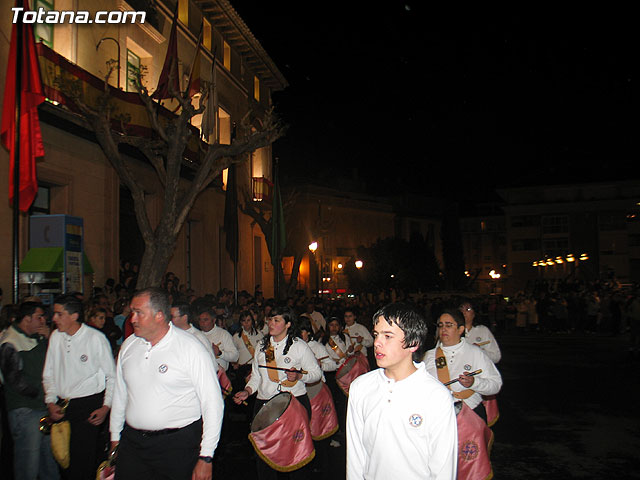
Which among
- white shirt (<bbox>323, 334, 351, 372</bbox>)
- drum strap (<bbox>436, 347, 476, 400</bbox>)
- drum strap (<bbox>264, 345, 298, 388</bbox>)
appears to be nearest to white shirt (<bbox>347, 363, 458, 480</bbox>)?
drum strap (<bbox>436, 347, 476, 400</bbox>)

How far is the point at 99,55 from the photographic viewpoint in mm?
16406

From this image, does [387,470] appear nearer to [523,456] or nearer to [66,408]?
[66,408]

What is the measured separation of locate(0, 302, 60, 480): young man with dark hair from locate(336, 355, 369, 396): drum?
14.4 ft

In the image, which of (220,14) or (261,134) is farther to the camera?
(220,14)

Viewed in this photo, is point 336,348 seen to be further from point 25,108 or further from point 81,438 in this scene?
point 25,108

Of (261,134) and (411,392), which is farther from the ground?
(261,134)

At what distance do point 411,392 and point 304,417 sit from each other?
123 inches

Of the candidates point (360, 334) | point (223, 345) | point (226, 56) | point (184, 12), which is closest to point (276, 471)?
point (223, 345)

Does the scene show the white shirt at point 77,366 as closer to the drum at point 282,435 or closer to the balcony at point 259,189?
the drum at point 282,435

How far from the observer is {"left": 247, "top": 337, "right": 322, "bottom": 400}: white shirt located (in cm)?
642

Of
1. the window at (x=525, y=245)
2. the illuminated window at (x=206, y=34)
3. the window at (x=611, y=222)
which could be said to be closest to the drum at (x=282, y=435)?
the illuminated window at (x=206, y=34)

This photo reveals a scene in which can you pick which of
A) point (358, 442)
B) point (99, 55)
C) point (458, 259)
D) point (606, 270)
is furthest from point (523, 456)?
point (458, 259)

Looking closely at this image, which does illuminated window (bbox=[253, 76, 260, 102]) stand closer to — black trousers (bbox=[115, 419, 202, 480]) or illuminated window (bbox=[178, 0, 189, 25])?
illuminated window (bbox=[178, 0, 189, 25])

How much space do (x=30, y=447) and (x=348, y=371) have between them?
15.9 feet
